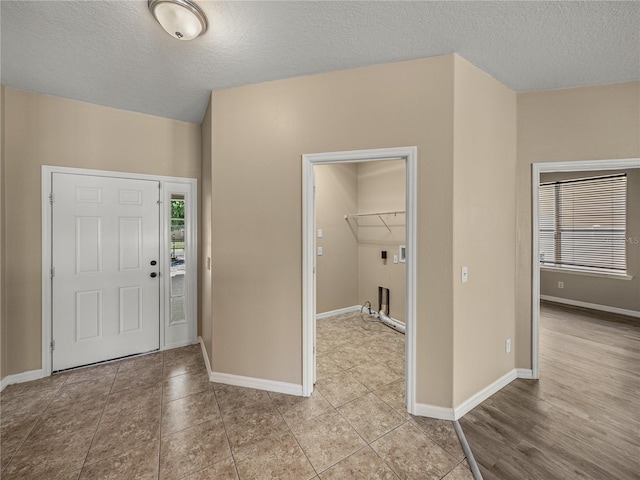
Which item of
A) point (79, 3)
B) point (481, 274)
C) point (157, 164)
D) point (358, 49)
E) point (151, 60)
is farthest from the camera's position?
point (157, 164)

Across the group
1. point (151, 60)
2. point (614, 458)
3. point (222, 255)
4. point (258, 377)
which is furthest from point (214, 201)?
point (614, 458)

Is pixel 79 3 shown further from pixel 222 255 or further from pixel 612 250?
pixel 612 250

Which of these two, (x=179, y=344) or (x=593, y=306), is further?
(x=593, y=306)

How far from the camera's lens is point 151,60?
209 cm

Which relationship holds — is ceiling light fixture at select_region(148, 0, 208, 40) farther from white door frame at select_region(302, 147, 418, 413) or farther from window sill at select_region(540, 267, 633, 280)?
window sill at select_region(540, 267, 633, 280)

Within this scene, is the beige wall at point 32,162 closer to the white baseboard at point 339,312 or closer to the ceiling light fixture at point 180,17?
the ceiling light fixture at point 180,17

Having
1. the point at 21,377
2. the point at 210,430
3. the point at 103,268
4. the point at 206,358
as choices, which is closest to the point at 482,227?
the point at 210,430

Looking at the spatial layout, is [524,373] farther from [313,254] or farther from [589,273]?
[589,273]

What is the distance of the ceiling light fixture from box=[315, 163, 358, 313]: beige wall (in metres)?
2.67

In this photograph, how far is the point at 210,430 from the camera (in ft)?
6.34

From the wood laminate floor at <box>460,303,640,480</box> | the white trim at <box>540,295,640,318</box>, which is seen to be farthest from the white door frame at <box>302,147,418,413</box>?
the white trim at <box>540,295,640,318</box>

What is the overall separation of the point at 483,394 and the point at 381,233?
247cm

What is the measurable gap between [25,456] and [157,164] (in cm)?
264

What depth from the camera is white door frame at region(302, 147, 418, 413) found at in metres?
2.07
